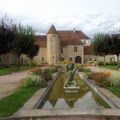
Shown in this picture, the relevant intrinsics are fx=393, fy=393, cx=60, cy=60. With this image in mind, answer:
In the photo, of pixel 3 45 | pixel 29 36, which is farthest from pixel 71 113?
pixel 29 36

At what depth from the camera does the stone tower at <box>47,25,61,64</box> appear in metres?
101

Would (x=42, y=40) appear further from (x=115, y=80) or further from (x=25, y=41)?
(x=115, y=80)

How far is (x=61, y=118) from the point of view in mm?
11336

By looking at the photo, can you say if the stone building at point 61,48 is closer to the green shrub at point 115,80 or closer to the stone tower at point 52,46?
the stone tower at point 52,46

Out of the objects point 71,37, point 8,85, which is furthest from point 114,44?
point 71,37

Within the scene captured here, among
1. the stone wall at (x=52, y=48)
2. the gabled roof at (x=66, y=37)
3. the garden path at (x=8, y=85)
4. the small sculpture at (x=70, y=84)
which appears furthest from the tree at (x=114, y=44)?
the gabled roof at (x=66, y=37)

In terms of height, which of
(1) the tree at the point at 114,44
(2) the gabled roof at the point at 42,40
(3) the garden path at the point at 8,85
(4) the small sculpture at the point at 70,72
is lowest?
(3) the garden path at the point at 8,85

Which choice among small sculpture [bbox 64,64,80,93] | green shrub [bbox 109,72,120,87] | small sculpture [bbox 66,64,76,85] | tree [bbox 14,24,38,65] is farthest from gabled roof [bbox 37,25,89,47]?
small sculpture [bbox 64,64,80,93]

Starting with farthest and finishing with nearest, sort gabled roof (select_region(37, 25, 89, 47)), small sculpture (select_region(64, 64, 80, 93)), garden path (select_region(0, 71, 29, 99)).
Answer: gabled roof (select_region(37, 25, 89, 47))
small sculpture (select_region(64, 64, 80, 93))
garden path (select_region(0, 71, 29, 99))

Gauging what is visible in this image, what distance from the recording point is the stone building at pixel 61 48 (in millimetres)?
101562

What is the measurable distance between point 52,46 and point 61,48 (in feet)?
25.2

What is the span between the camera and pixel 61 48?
109 metres

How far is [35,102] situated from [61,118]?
11.8 feet

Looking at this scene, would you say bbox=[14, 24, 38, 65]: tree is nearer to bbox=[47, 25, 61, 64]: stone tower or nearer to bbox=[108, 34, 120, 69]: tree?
bbox=[108, 34, 120, 69]: tree
